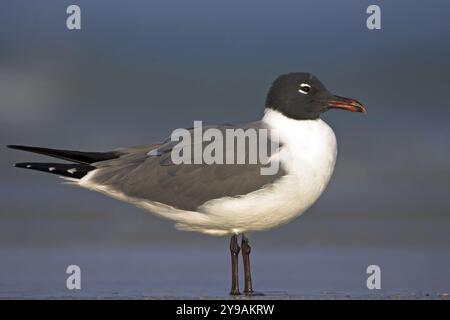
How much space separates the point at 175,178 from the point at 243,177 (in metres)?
0.53

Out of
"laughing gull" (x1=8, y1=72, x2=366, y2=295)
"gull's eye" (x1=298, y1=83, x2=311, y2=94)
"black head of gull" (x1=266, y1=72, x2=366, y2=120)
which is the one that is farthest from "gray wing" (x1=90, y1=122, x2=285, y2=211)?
"gull's eye" (x1=298, y1=83, x2=311, y2=94)

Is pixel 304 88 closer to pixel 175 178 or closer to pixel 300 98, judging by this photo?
pixel 300 98

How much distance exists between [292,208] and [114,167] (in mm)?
1432

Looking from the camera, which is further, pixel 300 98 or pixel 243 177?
pixel 300 98

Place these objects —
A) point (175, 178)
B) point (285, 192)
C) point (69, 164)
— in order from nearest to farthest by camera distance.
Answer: point (285, 192) → point (175, 178) → point (69, 164)

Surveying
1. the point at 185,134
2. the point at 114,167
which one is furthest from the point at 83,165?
the point at 185,134

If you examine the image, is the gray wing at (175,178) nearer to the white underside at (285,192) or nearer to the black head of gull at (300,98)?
the white underside at (285,192)

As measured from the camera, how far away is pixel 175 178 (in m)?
8.45

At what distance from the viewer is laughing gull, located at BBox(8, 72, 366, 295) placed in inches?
321

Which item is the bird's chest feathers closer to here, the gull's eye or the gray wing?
the gray wing

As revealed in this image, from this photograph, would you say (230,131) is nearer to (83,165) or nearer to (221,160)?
(221,160)

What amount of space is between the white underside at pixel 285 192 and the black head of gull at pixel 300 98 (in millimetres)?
60

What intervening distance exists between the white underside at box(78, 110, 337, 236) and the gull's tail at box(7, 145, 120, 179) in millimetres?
A: 682

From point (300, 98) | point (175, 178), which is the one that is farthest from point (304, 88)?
point (175, 178)
